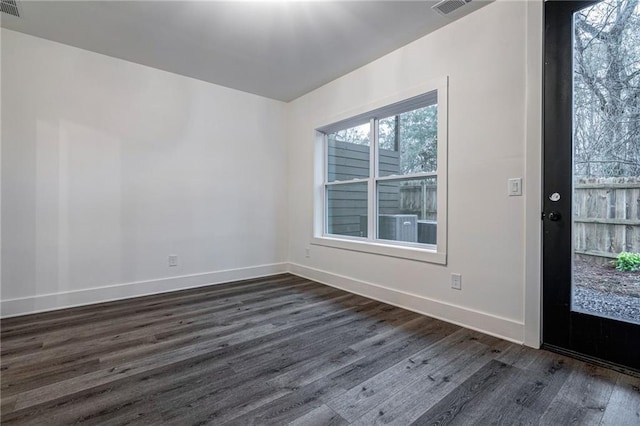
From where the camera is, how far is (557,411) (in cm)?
139

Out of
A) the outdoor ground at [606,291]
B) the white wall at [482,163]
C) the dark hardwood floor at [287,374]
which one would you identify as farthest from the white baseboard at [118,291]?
the outdoor ground at [606,291]

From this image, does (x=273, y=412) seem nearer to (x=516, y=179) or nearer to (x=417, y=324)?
(x=417, y=324)

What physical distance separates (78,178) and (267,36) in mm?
2352

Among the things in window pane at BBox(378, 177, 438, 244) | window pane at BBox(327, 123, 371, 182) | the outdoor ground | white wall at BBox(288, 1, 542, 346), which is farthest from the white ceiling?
the outdoor ground

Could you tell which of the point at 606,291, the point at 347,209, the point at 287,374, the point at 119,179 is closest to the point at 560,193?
the point at 606,291

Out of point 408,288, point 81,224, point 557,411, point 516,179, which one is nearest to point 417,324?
point 408,288

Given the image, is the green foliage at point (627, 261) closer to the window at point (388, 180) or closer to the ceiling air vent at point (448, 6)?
the window at point (388, 180)

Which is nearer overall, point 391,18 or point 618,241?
point 618,241

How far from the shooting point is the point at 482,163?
229 cm

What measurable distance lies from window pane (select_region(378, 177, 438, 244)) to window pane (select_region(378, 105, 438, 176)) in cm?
15

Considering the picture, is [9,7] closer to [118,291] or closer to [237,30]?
[237,30]

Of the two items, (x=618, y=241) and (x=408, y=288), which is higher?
(x=618, y=241)

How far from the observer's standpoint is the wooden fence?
1.72 m

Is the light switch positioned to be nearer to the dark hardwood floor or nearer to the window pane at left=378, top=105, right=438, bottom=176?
the window pane at left=378, top=105, right=438, bottom=176
